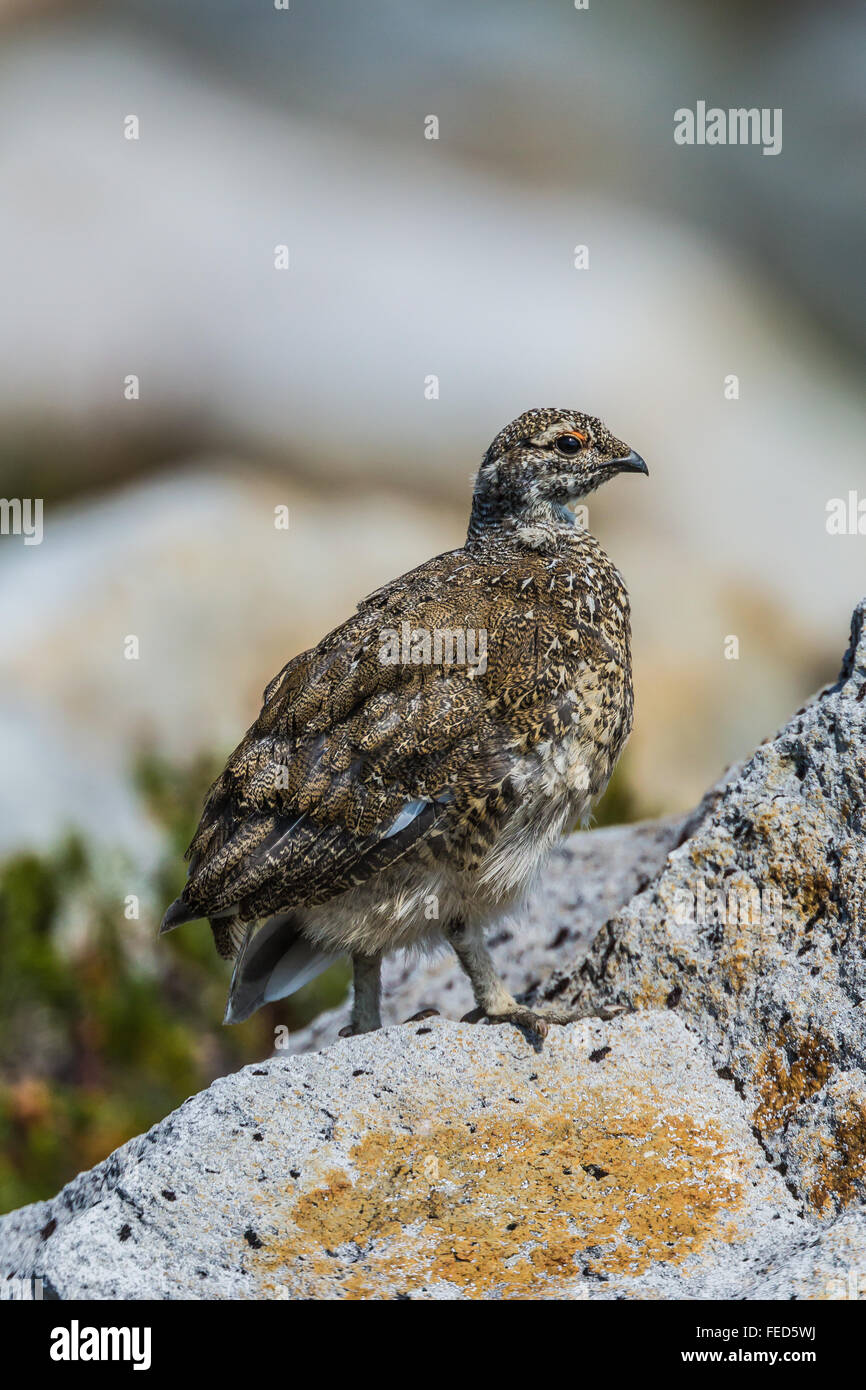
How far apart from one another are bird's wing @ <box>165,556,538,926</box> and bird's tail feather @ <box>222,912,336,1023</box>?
1.17 ft

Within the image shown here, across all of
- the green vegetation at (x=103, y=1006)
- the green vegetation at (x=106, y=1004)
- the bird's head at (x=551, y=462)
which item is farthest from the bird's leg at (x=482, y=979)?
the green vegetation at (x=103, y=1006)

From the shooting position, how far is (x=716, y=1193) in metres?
4.45

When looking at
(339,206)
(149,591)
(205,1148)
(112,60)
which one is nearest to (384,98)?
(339,206)

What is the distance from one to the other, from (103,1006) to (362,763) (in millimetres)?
5342

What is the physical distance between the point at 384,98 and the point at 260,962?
17.2m

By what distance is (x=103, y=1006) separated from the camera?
9875 mm

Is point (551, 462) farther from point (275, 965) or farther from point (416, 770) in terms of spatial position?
point (275, 965)

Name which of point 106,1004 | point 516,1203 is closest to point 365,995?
point 516,1203

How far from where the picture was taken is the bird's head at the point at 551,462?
6168 mm

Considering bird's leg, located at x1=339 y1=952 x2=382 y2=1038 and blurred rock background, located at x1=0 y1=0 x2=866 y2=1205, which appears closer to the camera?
bird's leg, located at x1=339 y1=952 x2=382 y2=1038

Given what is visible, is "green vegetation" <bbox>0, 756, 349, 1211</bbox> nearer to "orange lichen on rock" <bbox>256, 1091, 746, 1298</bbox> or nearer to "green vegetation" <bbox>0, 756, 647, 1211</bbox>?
"green vegetation" <bbox>0, 756, 647, 1211</bbox>

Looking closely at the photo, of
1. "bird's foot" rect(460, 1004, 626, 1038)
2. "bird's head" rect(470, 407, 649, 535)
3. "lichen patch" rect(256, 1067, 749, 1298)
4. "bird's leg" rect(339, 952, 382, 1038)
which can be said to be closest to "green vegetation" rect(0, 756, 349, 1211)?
"bird's leg" rect(339, 952, 382, 1038)

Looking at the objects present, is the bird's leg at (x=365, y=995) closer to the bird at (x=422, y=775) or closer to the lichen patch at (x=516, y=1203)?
the bird at (x=422, y=775)

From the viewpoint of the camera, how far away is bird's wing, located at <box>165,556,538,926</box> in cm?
525
